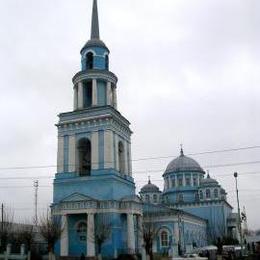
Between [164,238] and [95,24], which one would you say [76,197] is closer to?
[164,238]

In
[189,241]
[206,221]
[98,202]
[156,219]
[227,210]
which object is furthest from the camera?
[227,210]

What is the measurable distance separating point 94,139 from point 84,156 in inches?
135

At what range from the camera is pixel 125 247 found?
43469mm

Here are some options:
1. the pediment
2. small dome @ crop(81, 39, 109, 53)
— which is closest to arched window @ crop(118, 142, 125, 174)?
the pediment

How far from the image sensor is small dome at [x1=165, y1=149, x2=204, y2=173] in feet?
261

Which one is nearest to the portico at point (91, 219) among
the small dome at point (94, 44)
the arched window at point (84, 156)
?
the arched window at point (84, 156)

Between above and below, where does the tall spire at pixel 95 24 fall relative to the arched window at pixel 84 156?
above

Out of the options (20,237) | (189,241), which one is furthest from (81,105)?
(189,241)

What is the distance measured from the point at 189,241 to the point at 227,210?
71.4ft

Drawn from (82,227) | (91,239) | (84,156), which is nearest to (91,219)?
(91,239)

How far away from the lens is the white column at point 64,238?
138 feet

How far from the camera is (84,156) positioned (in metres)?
47.7

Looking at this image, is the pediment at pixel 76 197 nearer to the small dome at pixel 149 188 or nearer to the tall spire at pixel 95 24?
the tall spire at pixel 95 24

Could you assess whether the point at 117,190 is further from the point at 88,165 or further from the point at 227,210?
the point at 227,210
